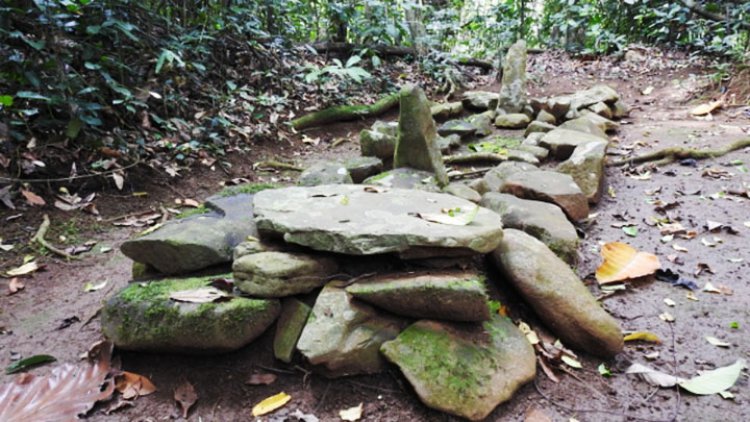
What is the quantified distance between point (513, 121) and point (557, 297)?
4833 millimetres

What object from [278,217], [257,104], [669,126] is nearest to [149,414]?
[278,217]

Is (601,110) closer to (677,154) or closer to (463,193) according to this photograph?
(677,154)

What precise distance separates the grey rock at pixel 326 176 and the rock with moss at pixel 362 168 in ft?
0.28

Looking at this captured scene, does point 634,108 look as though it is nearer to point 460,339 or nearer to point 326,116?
point 326,116

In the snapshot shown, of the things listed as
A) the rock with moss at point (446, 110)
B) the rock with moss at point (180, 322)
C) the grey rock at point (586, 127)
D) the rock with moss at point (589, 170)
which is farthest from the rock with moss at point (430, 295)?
the rock with moss at point (446, 110)

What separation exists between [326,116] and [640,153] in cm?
433

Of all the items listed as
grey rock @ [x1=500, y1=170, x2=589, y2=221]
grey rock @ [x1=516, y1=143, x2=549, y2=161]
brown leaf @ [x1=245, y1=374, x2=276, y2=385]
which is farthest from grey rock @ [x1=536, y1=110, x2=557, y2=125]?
brown leaf @ [x1=245, y1=374, x2=276, y2=385]

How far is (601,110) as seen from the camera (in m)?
6.64

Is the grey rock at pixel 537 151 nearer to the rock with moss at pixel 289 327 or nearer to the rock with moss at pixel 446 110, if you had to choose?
the rock with moss at pixel 446 110

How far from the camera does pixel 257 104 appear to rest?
647 centimetres

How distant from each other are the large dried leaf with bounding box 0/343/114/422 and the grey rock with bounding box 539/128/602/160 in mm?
4674

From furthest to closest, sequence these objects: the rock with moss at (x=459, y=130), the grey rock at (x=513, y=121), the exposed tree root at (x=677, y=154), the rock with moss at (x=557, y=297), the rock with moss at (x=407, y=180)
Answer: the grey rock at (x=513, y=121)
the rock with moss at (x=459, y=130)
the exposed tree root at (x=677, y=154)
the rock with moss at (x=407, y=180)
the rock with moss at (x=557, y=297)

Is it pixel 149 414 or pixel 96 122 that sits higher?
pixel 96 122

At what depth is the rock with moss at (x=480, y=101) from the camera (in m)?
7.91
